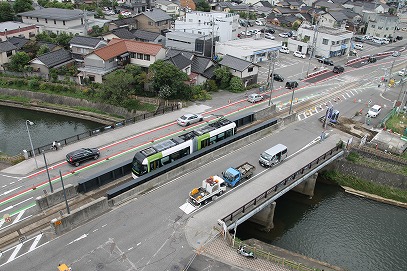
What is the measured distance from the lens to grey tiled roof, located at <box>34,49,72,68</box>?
61.4 metres

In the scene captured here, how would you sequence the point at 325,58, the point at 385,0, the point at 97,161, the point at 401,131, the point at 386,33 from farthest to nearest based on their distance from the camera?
the point at 385,0 → the point at 386,33 → the point at 325,58 → the point at 401,131 → the point at 97,161

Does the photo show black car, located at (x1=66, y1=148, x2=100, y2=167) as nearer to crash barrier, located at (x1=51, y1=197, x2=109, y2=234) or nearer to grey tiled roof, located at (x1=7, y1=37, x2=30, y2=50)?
crash barrier, located at (x1=51, y1=197, x2=109, y2=234)

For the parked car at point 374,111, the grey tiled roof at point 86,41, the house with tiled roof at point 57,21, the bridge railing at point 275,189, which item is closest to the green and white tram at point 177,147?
the bridge railing at point 275,189

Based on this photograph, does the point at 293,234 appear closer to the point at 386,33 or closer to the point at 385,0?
the point at 386,33

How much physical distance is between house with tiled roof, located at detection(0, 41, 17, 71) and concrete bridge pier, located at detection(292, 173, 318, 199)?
55.7m

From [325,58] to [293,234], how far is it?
54796mm

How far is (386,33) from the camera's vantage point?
10156 centimetres

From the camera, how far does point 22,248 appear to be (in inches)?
985

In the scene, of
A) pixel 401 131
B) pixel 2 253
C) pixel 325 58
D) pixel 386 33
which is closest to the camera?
pixel 2 253

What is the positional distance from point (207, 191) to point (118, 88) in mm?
28169

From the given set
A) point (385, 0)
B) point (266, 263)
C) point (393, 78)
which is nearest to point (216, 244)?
point (266, 263)

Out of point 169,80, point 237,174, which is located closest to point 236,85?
point 169,80

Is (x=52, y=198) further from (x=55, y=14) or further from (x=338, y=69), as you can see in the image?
(x=55, y=14)

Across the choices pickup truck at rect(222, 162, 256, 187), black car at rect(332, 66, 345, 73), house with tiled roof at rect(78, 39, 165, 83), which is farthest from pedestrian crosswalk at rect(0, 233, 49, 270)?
black car at rect(332, 66, 345, 73)
